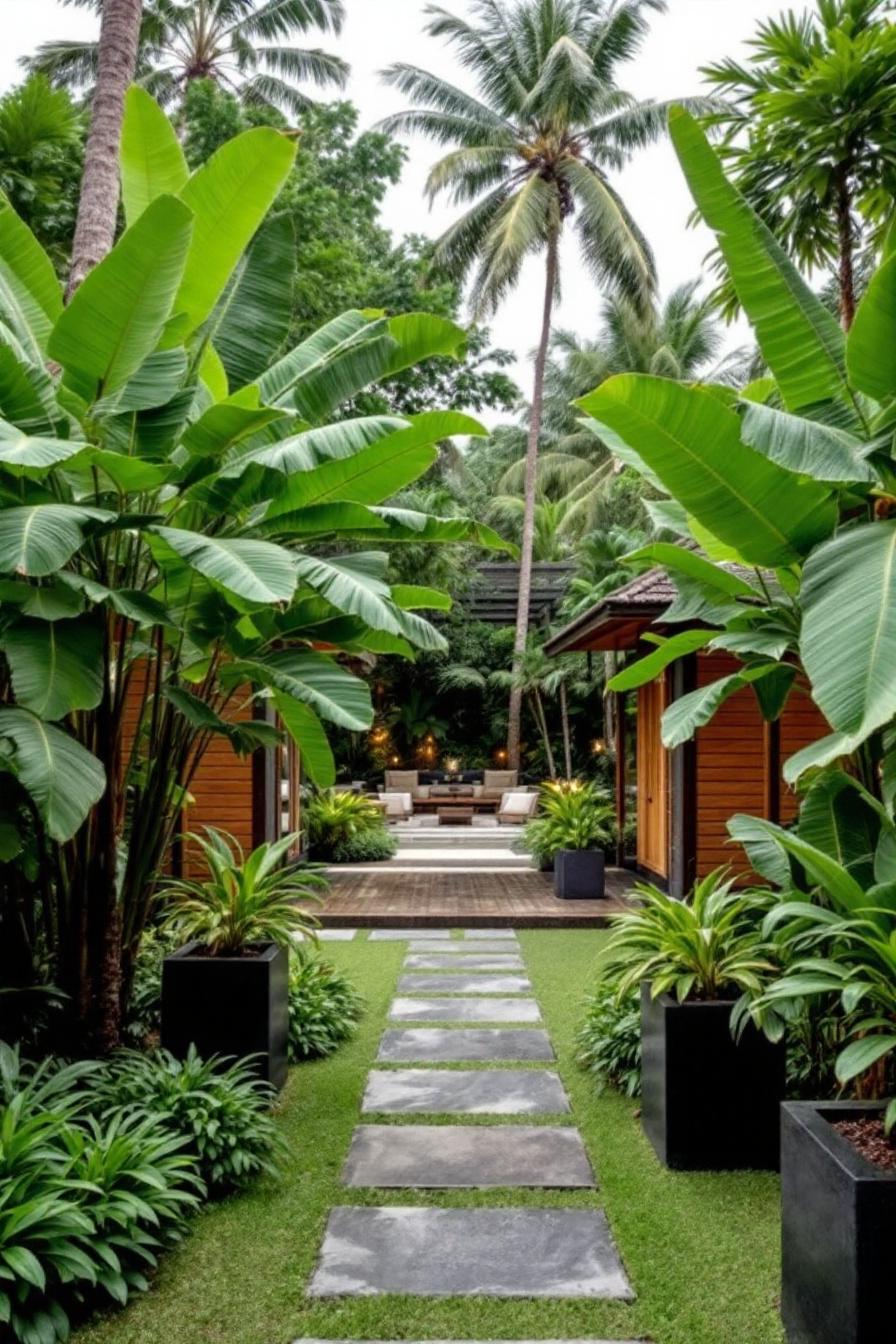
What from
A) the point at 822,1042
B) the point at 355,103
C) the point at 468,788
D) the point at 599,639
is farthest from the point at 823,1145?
the point at 468,788

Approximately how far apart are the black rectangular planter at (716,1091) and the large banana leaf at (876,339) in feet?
7.59

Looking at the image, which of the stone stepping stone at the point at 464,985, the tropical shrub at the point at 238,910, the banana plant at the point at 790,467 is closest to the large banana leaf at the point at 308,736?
the tropical shrub at the point at 238,910

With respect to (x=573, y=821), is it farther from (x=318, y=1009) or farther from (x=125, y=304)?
(x=125, y=304)

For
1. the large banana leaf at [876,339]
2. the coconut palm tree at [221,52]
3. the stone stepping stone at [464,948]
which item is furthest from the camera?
the coconut palm tree at [221,52]

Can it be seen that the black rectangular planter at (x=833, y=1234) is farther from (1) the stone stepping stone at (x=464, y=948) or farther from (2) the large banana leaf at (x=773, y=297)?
(1) the stone stepping stone at (x=464, y=948)

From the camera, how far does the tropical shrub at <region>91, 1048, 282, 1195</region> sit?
3.71 meters

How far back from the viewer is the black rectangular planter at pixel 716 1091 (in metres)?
3.92

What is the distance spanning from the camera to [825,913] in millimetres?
3016

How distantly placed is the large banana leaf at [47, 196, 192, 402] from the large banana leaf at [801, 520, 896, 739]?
7.47 ft

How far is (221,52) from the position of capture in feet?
60.3

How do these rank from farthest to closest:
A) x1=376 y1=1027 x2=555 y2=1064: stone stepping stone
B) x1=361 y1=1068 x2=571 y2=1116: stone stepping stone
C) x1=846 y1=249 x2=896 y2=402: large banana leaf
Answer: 1. x1=376 y1=1027 x2=555 y2=1064: stone stepping stone
2. x1=361 y1=1068 x2=571 y2=1116: stone stepping stone
3. x1=846 y1=249 x2=896 y2=402: large banana leaf

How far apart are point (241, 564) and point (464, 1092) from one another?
281cm

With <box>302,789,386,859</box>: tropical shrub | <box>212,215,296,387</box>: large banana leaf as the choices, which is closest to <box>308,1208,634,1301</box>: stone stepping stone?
<box>212,215,296,387</box>: large banana leaf

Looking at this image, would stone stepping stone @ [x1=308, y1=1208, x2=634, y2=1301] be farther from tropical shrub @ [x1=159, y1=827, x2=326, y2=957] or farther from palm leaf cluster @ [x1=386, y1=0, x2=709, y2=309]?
palm leaf cluster @ [x1=386, y1=0, x2=709, y2=309]
